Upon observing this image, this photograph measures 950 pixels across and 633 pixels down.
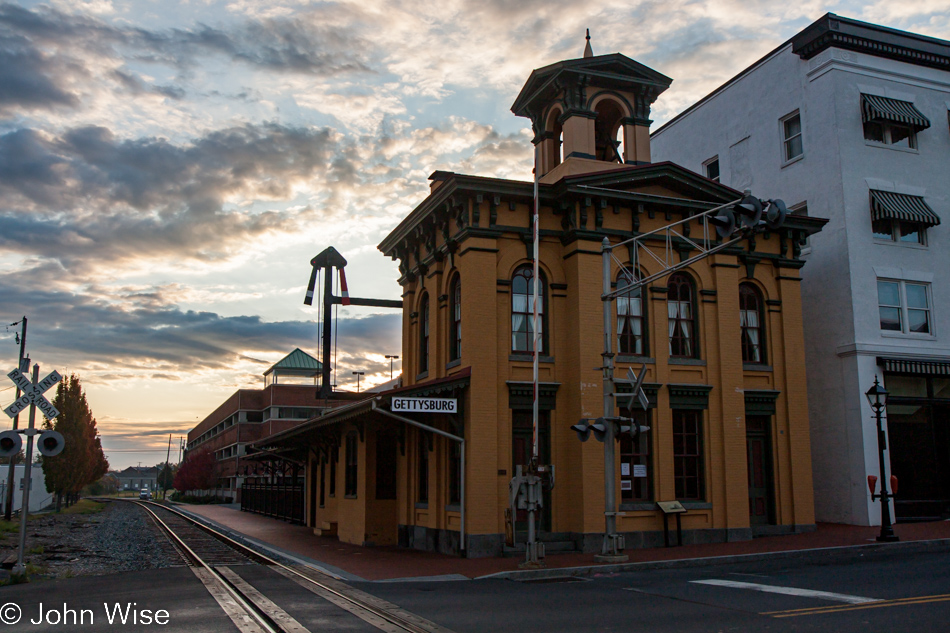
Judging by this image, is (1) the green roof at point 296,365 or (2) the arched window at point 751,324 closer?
(2) the arched window at point 751,324

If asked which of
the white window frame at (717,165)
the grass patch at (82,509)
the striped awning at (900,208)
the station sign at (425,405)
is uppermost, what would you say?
the white window frame at (717,165)

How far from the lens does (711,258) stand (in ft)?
68.2

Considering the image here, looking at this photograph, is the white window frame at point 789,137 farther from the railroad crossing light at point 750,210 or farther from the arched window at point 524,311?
the railroad crossing light at point 750,210

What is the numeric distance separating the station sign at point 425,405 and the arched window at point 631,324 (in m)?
4.61

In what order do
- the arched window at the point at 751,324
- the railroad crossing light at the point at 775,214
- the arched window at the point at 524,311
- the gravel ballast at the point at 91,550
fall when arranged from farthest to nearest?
1. the arched window at the point at 751,324
2. the arched window at the point at 524,311
3. the gravel ballast at the point at 91,550
4. the railroad crossing light at the point at 775,214

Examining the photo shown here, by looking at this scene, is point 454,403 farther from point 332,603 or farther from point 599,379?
point 332,603

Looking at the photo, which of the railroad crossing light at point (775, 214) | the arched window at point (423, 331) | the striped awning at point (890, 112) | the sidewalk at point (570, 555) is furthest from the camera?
the striped awning at point (890, 112)

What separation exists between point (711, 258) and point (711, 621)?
13192mm

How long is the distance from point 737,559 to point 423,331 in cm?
1061

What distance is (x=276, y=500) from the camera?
3938 centimetres

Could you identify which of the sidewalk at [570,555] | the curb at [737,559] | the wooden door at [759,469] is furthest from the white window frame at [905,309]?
the curb at [737,559]

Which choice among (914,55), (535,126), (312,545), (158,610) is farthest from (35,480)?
(914,55)

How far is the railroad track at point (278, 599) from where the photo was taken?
912cm

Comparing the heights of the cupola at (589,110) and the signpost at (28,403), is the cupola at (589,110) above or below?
above
